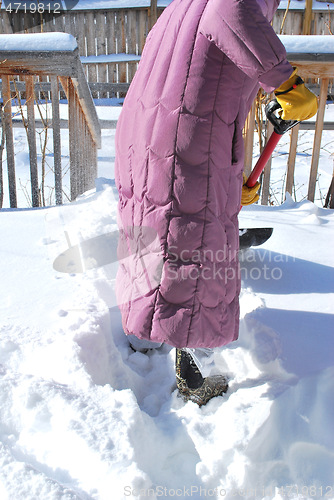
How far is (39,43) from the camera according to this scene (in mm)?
2871

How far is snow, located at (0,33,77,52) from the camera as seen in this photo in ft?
9.38

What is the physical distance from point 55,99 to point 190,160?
257cm

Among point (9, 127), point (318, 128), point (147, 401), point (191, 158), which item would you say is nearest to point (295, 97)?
point (191, 158)

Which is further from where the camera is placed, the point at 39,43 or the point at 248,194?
the point at 39,43

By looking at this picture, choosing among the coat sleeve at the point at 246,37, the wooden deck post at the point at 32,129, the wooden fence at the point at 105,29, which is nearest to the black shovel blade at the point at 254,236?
the coat sleeve at the point at 246,37

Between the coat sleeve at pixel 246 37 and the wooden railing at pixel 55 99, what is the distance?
213 cm

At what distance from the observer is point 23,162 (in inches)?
307

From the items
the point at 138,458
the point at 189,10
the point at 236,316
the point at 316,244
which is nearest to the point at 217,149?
the point at 189,10

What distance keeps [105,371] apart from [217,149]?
892mm

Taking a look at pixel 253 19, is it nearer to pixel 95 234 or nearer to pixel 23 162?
pixel 95 234

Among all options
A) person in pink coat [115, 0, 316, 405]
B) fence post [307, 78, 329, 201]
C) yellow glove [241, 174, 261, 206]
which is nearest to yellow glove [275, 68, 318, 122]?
person in pink coat [115, 0, 316, 405]

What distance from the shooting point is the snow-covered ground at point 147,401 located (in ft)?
3.61

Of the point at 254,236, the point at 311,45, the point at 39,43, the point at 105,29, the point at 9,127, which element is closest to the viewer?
the point at 254,236

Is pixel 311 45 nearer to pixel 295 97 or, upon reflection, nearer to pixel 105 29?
pixel 295 97
